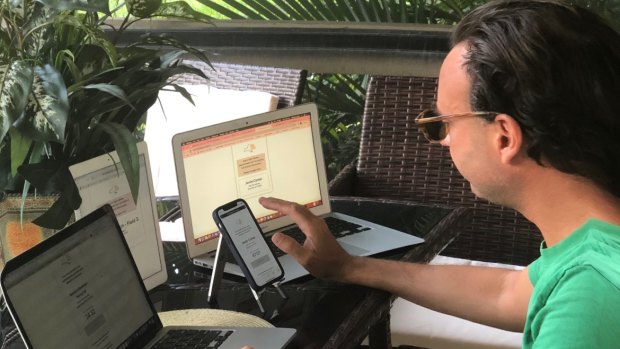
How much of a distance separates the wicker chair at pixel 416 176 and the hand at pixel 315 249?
0.69 metres

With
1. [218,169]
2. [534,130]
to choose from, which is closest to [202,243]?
[218,169]

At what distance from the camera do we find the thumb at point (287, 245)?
176 centimetres

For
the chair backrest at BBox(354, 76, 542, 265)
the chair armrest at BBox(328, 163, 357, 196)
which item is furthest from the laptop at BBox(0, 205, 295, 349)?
the chair backrest at BBox(354, 76, 542, 265)

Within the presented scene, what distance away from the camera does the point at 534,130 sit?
1.31m

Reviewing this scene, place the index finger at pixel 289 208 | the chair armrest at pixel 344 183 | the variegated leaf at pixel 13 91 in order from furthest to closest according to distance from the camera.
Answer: the chair armrest at pixel 344 183 → the index finger at pixel 289 208 → the variegated leaf at pixel 13 91

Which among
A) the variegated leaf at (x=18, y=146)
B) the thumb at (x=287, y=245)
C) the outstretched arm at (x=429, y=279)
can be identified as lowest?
the outstretched arm at (x=429, y=279)

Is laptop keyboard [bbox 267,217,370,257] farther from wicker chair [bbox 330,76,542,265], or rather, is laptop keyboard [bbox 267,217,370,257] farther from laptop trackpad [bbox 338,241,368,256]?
wicker chair [bbox 330,76,542,265]

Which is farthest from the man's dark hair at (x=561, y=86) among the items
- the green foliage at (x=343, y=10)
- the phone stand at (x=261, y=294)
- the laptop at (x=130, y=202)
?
the green foliage at (x=343, y=10)

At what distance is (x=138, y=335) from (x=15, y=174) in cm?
33

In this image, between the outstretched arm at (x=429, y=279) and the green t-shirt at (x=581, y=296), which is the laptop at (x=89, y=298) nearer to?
the outstretched arm at (x=429, y=279)

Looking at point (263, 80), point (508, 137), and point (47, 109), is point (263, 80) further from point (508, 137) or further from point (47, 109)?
point (508, 137)

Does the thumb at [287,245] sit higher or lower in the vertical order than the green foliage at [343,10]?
lower

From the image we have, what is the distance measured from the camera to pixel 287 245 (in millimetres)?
1768

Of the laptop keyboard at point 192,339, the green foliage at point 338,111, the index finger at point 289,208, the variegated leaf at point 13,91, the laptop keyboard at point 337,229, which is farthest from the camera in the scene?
the green foliage at point 338,111
